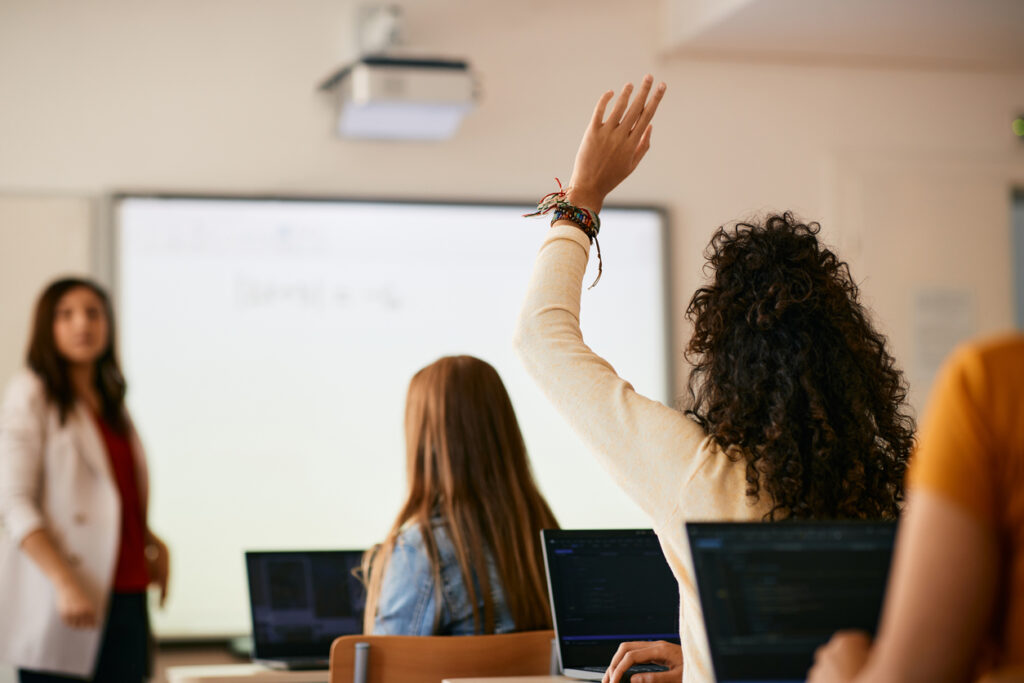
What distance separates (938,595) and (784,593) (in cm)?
25

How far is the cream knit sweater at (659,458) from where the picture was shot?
1.23 m

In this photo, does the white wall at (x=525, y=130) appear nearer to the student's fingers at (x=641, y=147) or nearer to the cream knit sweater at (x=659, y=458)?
the student's fingers at (x=641, y=147)

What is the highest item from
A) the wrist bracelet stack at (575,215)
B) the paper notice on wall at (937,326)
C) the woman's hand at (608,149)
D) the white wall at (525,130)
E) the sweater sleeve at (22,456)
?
the white wall at (525,130)

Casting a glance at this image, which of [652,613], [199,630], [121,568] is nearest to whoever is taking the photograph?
[652,613]

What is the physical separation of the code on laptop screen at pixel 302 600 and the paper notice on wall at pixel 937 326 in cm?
290

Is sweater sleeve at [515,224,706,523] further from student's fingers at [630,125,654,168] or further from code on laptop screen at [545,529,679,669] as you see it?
code on laptop screen at [545,529,679,669]

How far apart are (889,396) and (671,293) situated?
2.98 metres

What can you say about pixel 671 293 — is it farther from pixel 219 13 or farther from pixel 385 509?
pixel 219 13

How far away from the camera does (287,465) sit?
156 inches

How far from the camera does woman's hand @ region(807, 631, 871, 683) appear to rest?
92 cm

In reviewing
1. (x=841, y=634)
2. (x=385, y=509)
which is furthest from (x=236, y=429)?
(x=841, y=634)

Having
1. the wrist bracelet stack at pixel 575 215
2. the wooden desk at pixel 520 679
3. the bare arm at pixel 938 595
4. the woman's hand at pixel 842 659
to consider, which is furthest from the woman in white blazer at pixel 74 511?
the bare arm at pixel 938 595

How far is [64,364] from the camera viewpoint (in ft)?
10.7

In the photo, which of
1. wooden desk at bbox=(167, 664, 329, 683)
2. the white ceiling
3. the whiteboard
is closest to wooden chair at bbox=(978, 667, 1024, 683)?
wooden desk at bbox=(167, 664, 329, 683)
